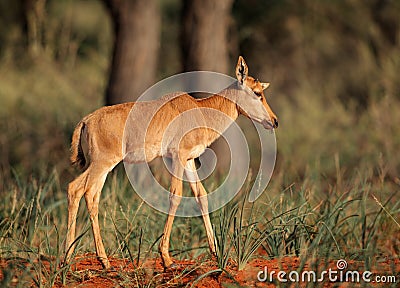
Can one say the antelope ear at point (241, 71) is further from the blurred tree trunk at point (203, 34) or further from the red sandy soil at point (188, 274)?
the blurred tree trunk at point (203, 34)

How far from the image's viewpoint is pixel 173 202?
479 cm

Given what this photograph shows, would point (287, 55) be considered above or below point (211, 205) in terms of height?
above

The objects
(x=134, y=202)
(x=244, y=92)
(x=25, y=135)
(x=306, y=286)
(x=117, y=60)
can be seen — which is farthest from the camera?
(x=25, y=135)

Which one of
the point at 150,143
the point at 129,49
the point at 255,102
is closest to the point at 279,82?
the point at 129,49

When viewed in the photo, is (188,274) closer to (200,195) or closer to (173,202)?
(173,202)

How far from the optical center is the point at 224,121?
532 centimetres

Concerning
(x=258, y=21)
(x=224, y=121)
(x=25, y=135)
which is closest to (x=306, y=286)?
(x=224, y=121)

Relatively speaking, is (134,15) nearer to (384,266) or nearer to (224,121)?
(224,121)

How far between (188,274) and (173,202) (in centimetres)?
56

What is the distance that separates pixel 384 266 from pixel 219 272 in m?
1.21

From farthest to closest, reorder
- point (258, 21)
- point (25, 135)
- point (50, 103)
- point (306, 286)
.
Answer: point (258, 21) < point (50, 103) < point (25, 135) < point (306, 286)
